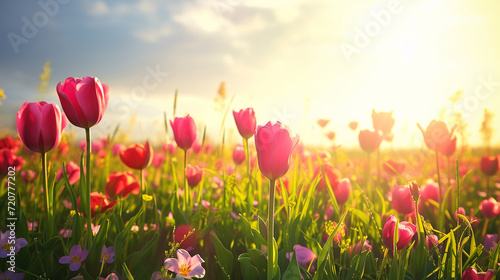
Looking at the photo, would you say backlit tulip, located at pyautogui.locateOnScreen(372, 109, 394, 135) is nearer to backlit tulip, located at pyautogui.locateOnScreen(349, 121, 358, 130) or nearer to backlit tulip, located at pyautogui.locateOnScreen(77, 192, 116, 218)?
backlit tulip, located at pyautogui.locateOnScreen(349, 121, 358, 130)

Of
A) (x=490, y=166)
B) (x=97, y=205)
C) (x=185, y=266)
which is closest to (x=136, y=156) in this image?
(x=97, y=205)

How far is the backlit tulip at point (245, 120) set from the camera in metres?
1.77

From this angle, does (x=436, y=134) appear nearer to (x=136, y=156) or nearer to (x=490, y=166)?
(x=490, y=166)

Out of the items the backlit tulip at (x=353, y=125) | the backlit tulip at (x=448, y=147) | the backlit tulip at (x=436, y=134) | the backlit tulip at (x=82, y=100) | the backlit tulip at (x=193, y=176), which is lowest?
the backlit tulip at (x=193, y=176)

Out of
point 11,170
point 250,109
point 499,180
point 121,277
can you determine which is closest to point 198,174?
point 250,109

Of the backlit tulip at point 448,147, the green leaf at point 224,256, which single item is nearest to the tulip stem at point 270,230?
the green leaf at point 224,256

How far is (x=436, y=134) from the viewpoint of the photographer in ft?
5.68

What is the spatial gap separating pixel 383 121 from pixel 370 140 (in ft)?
0.65

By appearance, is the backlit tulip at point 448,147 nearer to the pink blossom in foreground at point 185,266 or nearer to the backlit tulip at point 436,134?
the backlit tulip at point 436,134

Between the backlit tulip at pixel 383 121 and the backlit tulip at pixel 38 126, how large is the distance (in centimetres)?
209

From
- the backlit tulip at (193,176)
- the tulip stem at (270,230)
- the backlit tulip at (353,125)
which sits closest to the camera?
the tulip stem at (270,230)

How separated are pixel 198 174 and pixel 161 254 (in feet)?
1.85

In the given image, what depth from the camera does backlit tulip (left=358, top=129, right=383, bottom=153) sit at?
8.27 feet

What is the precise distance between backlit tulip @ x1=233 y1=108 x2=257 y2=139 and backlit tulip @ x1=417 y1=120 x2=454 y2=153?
3.08 feet
